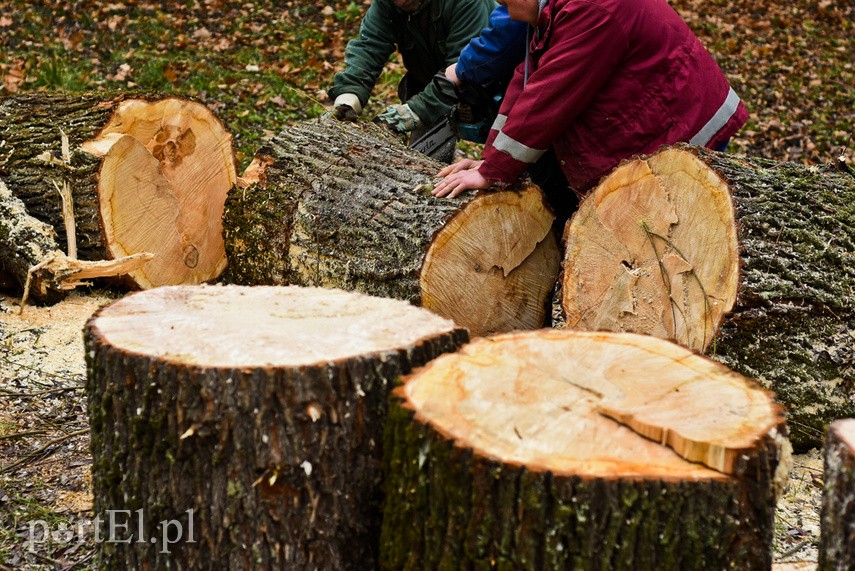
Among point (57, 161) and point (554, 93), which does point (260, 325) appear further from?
point (57, 161)

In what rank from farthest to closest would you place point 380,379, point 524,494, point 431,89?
point 431,89 → point 380,379 → point 524,494

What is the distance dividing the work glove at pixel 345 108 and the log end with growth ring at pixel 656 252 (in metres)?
1.79

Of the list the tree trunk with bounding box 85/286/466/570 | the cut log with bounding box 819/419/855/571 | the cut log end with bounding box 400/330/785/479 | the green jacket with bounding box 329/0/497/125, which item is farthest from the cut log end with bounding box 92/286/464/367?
the green jacket with bounding box 329/0/497/125

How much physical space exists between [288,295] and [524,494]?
3.30ft

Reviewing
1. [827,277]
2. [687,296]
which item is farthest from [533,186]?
[827,277]

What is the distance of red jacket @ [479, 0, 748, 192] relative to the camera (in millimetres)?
3334

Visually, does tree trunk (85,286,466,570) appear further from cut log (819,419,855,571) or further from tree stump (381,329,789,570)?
cut log (819,419,855,571)

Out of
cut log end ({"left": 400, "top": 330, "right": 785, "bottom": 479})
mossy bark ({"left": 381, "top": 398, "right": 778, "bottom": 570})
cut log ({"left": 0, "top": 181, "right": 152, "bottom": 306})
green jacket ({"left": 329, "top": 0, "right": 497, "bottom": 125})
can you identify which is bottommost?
cut log ({"left": 0, "top": 181, "right": 152, "bottom": 306})

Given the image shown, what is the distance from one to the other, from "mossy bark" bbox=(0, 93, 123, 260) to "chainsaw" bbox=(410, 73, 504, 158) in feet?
5.51

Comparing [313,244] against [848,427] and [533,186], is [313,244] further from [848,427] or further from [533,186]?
[848,427]

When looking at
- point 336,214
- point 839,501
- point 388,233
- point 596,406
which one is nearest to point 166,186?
point 336,214

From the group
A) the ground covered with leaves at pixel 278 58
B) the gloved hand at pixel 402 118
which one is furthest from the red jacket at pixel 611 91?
the ground covered with leaves at pixel 278 58

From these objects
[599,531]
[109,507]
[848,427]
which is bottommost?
[109,507]

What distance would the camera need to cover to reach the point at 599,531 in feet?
5.70
